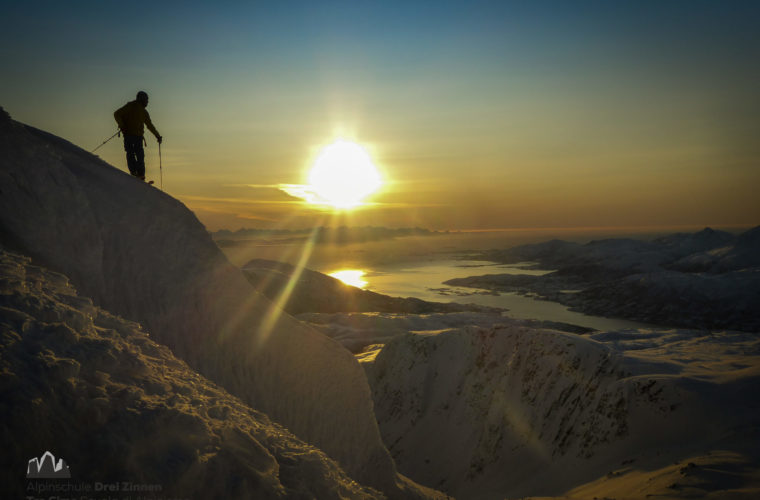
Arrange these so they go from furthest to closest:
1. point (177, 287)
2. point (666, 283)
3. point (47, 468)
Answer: point (666, 283) < point (177, 287) < point (47, 468)

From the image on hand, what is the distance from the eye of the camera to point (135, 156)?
9.70 metres

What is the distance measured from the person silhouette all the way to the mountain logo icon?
317 inches

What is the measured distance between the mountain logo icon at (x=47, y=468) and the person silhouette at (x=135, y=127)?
806 cm

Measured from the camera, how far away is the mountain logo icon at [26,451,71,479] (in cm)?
292

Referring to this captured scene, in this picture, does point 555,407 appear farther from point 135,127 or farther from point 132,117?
point 132,117

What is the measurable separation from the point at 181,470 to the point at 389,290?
13684 centimetres

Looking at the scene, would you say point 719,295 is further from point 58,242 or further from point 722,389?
point 58,242

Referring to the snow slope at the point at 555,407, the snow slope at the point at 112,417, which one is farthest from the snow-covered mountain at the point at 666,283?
the snow slope at the point at 112,417

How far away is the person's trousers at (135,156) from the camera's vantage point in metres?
9.56

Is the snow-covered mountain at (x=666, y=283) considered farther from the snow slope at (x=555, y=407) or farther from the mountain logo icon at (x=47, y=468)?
the mountain logo icon at (x=47, y=468)

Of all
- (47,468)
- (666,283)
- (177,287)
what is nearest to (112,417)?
(47,468)

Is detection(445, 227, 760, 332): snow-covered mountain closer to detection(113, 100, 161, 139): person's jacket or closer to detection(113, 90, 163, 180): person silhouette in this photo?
detection(113, 90, 163, 180): person silhouette

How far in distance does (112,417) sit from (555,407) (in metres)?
17.5

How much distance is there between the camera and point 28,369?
3305mm
